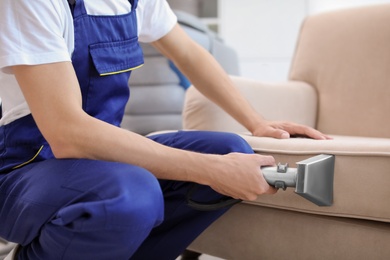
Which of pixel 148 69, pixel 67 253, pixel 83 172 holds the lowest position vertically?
pixel 148 69

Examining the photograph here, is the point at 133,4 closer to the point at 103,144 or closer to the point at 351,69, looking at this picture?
the point at 103,144

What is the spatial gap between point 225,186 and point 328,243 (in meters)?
0.28

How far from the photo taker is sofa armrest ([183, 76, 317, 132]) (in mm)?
1276

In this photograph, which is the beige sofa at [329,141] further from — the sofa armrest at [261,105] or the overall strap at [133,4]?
the overall strap at [133,4]

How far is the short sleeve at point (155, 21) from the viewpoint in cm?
113

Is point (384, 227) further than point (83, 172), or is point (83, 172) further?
point (384, 227)

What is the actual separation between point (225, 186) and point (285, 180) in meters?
0.10

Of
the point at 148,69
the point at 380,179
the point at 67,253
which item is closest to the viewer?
the point at 67,253

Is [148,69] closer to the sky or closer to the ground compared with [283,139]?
closer to the ground

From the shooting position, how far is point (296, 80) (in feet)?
5.37

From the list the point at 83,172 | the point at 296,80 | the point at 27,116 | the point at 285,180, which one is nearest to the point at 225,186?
the point at 285,180

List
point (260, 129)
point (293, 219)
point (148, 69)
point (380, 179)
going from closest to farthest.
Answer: point (380, 179) < point (293, 219) < point (260, 129) < point (148, 69)

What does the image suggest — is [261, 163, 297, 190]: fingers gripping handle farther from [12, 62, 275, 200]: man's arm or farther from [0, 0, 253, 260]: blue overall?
[0, 0, 253, 260]: blue overall

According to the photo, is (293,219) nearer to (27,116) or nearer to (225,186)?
(225,186)
